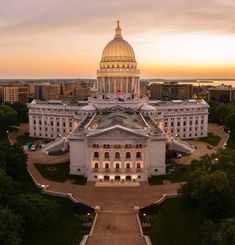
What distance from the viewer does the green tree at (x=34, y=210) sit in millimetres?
54281

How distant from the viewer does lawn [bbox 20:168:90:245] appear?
5628 centimetres

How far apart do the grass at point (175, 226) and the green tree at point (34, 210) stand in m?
17.1

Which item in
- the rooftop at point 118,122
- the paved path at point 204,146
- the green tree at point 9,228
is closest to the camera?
the green tree at point 9,228

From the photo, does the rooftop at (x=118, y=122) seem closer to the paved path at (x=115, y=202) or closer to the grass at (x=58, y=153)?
the grass at (x=58, y=153)

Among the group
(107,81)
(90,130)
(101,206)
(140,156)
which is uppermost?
(107,81)

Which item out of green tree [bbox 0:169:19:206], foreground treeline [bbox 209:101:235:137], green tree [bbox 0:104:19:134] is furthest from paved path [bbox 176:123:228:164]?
green tree [bbox 0:104:19:134]

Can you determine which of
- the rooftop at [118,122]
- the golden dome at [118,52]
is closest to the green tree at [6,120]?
the golden dome at [118,52]

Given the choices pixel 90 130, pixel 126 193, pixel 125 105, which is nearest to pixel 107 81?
pixel 125 105

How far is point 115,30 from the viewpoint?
141 meters

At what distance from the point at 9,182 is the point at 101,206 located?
20167 millimetres

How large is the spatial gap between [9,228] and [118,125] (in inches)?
1728

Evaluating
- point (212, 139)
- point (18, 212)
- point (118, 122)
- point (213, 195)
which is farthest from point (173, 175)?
point (212, 139)

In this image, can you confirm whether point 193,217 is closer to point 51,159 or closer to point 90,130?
point 90,130

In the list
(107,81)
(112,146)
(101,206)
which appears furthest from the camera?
(107,81)
